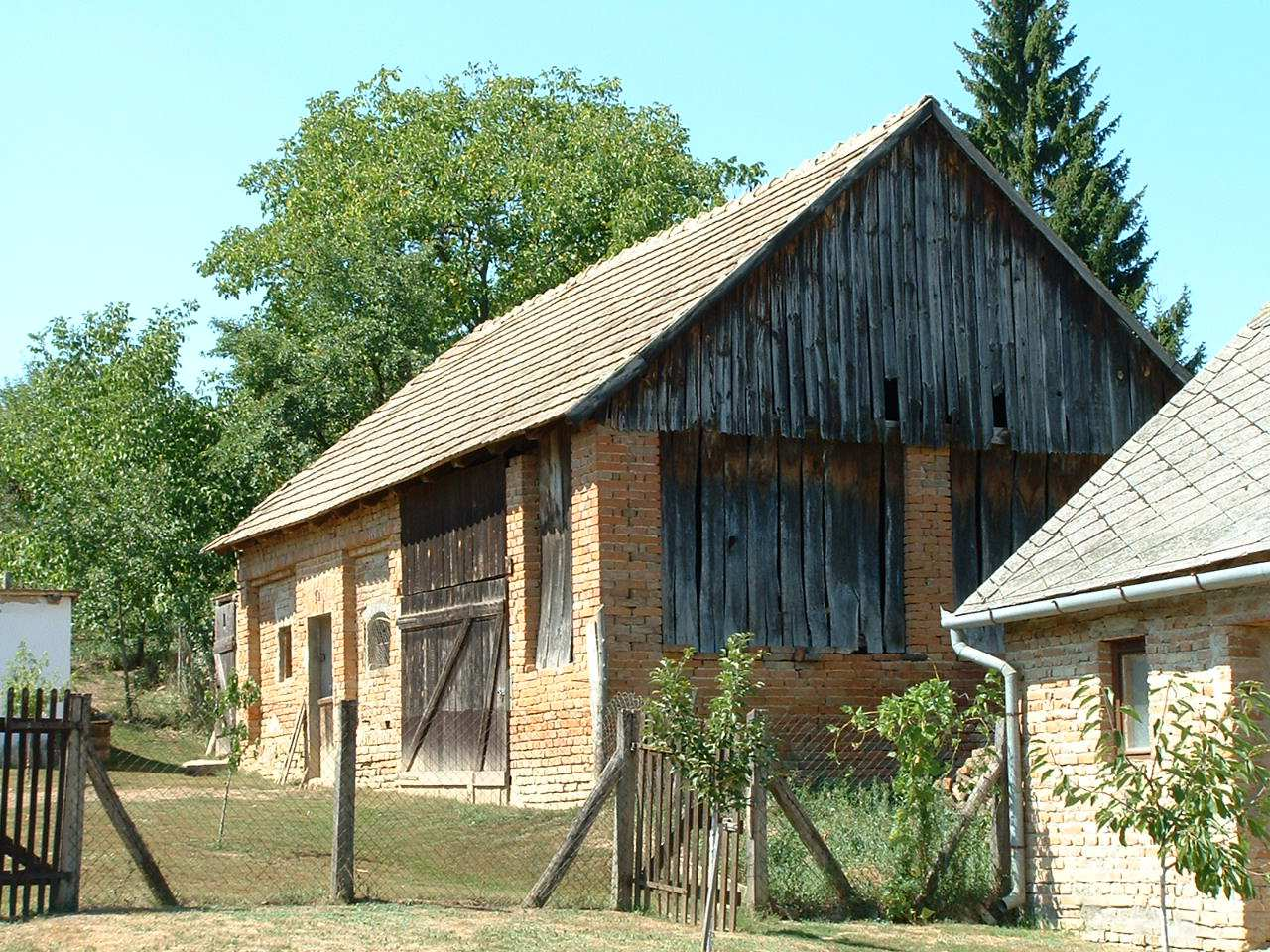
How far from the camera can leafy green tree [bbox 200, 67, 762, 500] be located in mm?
34844

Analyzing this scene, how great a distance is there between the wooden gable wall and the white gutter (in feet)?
14.4

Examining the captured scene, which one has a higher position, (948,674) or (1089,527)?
(1089,527)

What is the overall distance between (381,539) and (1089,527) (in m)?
11.0

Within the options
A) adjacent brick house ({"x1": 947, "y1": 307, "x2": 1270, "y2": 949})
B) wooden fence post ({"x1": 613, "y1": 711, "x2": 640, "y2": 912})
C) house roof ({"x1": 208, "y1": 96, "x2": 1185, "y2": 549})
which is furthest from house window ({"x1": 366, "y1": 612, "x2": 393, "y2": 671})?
adjacent brick house ({"x1": 947, "y1": 307, "x2": 1270, "y2": 949})

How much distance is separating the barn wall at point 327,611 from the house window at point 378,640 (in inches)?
5.3

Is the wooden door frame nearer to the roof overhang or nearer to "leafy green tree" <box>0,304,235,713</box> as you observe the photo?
the roof overhang

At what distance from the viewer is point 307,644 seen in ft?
81.4

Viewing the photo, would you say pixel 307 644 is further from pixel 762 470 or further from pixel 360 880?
pixel 360 880

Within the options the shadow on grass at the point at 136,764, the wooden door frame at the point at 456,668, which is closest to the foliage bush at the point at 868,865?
the wooden door frame at the point at 456,668

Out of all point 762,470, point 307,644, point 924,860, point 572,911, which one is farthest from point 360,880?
point 307,644

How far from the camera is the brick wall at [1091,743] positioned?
11.7 m

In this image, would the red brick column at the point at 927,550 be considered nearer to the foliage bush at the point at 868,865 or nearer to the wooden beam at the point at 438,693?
the foliage bush at the point at 868,865

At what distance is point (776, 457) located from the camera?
18.3 meters

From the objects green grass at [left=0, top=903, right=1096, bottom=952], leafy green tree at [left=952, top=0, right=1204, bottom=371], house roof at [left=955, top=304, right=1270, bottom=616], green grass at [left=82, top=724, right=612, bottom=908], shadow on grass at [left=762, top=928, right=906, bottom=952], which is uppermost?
leafy green tree at [left=952, top=0, right=1204, bottom=371]
